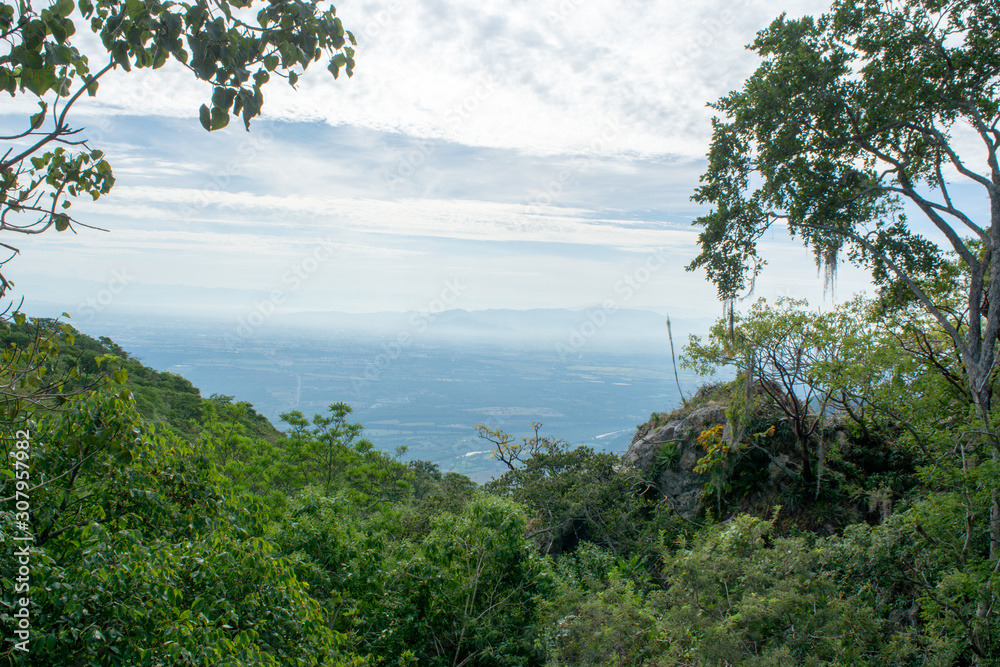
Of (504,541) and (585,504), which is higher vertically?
(504,541)

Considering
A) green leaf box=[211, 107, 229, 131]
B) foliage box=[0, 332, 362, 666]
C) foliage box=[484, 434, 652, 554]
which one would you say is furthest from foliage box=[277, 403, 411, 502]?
green leaf box=[211, 107, 229, 131]

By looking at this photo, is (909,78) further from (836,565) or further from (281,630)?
(281,630)

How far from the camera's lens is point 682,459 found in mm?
15125

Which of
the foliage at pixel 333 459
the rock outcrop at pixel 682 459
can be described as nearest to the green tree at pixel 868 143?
the rock outcrop at pixel 682 459

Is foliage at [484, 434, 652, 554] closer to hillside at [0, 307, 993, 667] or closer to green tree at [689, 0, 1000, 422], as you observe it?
hillside at [0, 307, 993, 667]

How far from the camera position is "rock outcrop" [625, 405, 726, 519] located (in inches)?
571

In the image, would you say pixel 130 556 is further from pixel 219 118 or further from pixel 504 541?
pixel 504 541

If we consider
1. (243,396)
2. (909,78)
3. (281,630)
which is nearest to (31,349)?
(281,630)

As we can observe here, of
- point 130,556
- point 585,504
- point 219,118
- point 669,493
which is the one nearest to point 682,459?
point 669,493

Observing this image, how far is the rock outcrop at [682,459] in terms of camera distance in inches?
571

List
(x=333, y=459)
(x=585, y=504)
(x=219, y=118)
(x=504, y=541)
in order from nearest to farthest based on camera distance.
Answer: (x=219, y=118) < (x=504, y=541) < (x=585, y=504) < (x=333, y=459)

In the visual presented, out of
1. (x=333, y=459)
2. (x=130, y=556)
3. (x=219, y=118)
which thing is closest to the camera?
(x=219, y=118)

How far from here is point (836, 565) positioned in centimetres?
838

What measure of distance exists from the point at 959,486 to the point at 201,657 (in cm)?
871
